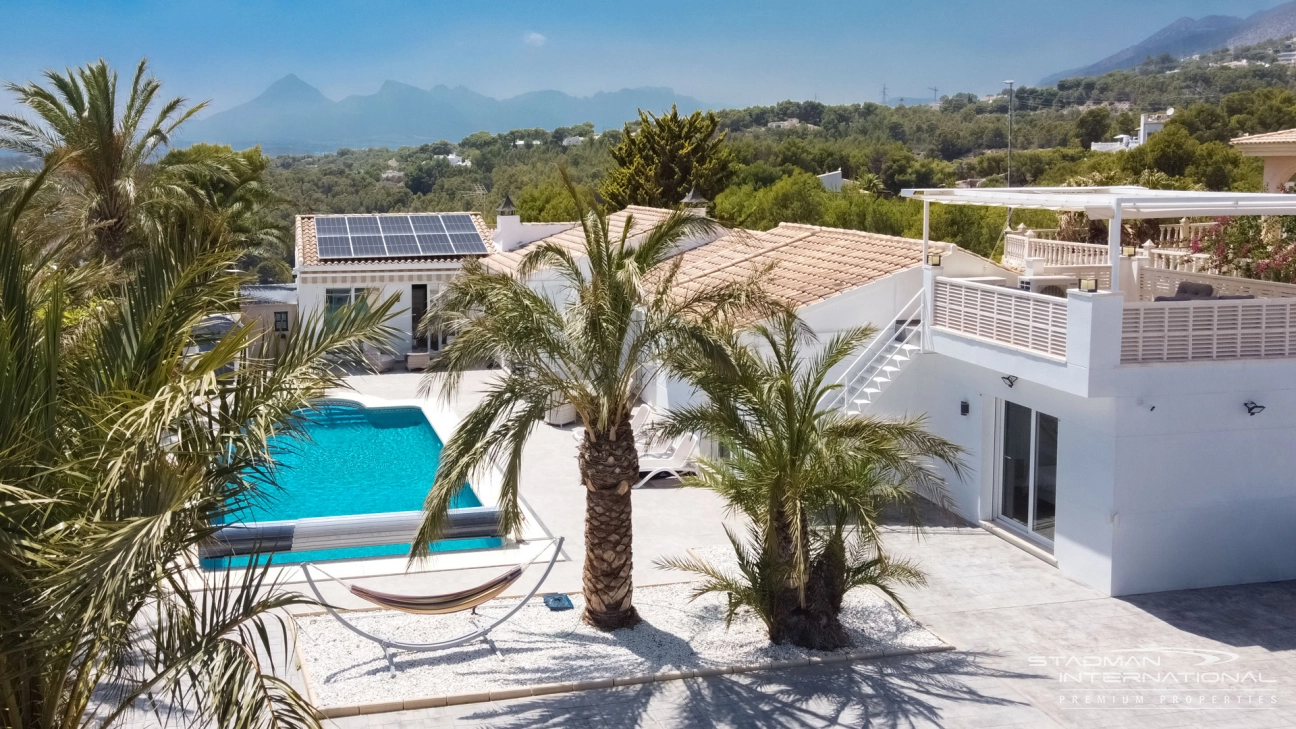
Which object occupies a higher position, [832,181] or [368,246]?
[832,181]

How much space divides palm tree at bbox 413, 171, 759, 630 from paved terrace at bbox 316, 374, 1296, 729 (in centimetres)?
174

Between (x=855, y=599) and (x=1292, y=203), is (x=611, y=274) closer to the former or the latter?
(x=855, y=599)

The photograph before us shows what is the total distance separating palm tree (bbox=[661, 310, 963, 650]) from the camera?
11.2 metres

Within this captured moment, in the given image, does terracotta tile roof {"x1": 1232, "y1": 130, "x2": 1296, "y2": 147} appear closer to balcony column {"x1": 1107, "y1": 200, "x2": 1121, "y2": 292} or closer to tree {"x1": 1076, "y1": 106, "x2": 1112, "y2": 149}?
balcony column {"x1": 1107, "y1": 200, "x2": 1121, "y2": 292}

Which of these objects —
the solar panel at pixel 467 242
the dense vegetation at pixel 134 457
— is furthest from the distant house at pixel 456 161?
the dense vegetation at pixel 134 457

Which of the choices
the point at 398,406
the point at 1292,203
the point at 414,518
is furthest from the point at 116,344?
the point at 398,406

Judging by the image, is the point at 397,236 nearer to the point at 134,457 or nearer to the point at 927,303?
the point at 927,303

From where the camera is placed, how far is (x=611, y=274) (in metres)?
11.5

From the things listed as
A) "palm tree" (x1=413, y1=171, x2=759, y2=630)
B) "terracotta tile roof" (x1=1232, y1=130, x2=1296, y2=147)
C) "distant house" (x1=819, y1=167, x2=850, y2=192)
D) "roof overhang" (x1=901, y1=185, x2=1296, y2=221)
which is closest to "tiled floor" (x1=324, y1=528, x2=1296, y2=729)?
"palm tree" (x1=413, y1=171, x2=759, y2=630)

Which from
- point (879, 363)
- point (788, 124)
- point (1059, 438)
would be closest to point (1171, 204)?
point (1059, 438)

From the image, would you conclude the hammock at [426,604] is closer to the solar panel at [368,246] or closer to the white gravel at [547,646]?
the white gravel at [547,646]

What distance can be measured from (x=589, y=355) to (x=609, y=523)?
195 centimetres

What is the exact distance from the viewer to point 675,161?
47844 mm

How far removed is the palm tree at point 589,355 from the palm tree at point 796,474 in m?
0.51
